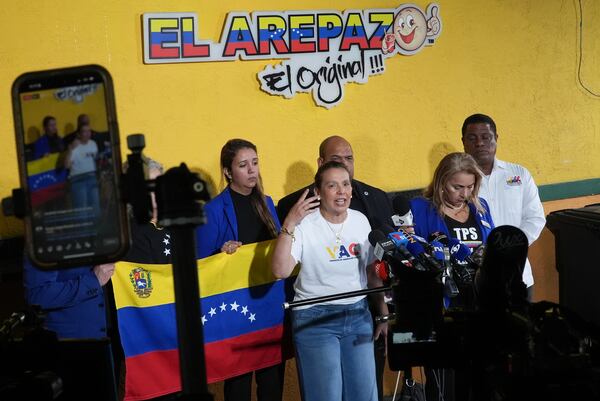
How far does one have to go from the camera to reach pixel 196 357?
159 cm

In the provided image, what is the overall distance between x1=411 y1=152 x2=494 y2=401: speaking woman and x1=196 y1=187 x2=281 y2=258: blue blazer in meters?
1.02

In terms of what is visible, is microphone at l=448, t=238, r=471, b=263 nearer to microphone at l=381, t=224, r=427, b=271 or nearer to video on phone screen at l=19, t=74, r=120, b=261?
microphone at l=381, t=224, r=427, b=271

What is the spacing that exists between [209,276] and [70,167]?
268 centimetres

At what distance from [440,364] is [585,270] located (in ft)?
11.3

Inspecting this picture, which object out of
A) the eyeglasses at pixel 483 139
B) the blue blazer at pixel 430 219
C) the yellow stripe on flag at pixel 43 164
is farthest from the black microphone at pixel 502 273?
the eyeglasses at pixel 483 139

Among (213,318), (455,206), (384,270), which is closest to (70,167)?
(384,270)

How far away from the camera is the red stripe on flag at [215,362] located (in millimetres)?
4176

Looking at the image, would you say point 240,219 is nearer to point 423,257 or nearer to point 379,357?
point 379,357

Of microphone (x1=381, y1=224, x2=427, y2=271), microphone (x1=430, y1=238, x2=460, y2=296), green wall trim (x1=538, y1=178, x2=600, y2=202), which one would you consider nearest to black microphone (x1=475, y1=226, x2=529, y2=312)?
A: microphone (x1=381, y1=224, x2=427, y2=271)

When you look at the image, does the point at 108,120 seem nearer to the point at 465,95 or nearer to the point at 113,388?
the point at 113,388

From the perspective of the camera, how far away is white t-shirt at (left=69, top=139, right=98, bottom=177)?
1.61 meters

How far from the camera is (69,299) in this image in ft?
11.8

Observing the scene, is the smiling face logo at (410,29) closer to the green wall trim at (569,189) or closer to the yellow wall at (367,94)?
the yellow wall at (367,94)

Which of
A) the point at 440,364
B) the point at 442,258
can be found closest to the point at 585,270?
the point at 442,258
